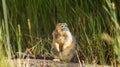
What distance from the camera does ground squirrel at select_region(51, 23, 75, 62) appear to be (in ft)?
18.7

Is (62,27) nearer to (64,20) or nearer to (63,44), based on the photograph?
(63,44)

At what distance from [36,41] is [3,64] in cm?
298

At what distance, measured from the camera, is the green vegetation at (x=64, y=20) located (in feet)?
20.4

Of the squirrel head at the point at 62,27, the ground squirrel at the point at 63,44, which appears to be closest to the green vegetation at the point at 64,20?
the ground squirrel at the point at 63,44

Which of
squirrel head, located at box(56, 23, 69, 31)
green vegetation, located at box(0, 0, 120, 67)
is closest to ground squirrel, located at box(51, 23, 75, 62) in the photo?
squirrel head, located at box(56, 23, 69, 31)

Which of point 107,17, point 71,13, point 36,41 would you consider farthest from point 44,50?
point 107,17

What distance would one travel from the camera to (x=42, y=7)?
710 cm

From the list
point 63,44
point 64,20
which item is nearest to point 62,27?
point 63,44

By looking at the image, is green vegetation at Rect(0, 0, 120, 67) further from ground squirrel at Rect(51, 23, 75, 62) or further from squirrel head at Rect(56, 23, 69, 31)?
squirrel head at Rect(56, 23, 69, 31)

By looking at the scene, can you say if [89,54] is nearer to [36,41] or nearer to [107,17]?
[107,17]

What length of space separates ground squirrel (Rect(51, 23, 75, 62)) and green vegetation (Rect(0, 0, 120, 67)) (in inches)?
12.1

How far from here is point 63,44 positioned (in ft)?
18.9

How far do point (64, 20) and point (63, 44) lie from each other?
1108 millimetres

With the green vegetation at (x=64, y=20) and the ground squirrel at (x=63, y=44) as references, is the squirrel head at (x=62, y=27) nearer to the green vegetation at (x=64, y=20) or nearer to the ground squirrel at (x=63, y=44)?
the ground squirrel at (x=63, y=44)
